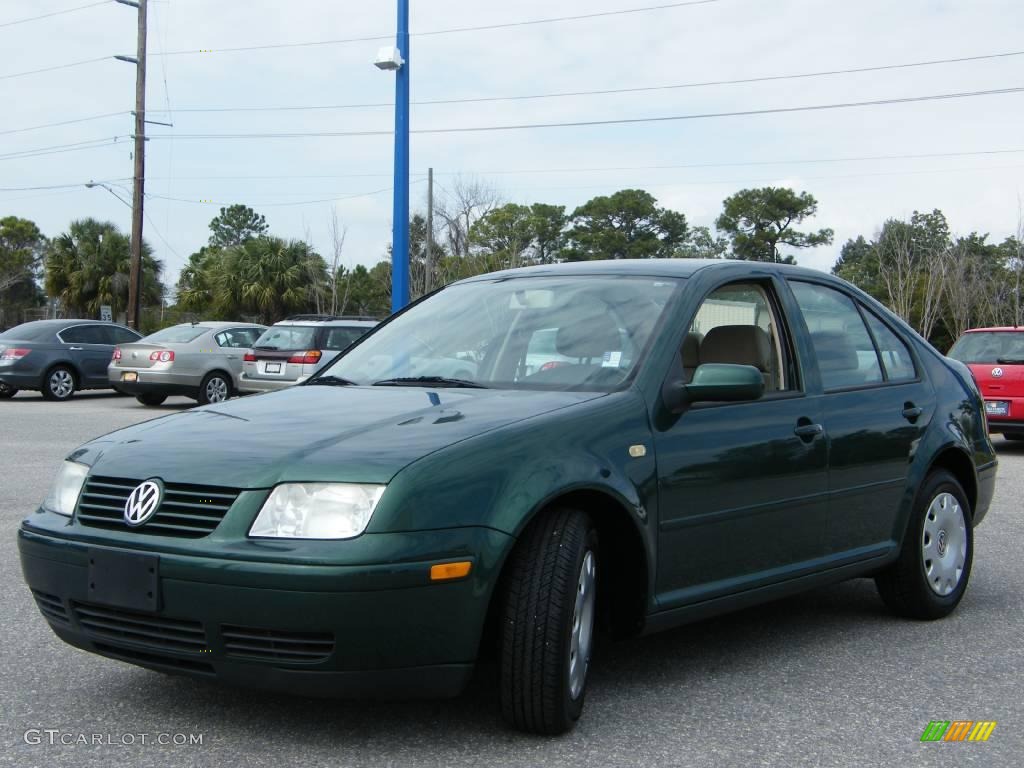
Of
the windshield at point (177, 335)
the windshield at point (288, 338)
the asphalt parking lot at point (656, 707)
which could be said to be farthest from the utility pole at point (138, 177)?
the asphalt parking lot at point (656, 707)

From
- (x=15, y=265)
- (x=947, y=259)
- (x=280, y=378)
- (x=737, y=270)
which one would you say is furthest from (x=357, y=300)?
(x=737, y=270)

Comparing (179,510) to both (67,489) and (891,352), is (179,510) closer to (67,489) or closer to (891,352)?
(67,489)

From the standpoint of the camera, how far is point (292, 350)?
57.7ft

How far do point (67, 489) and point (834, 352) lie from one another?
10.1ft

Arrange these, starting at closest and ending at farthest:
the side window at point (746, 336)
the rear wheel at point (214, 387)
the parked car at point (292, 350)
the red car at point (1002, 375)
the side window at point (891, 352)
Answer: the side window at point (746, 336) → the side window at point (891, 352) → the red car at point (1002, 375) → the parked car at point (292, 350) → the rear wheel at point (214, 387)

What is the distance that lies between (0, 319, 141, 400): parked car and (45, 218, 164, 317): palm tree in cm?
2405

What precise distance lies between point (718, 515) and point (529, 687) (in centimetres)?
107

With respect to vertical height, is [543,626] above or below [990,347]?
below

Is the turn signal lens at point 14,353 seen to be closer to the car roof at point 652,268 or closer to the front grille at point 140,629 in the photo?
the car roof at point 652,268

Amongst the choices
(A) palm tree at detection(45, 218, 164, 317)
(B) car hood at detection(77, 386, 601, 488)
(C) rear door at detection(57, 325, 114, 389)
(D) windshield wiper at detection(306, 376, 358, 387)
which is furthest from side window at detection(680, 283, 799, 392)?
(A) palm tree at detection(45, 218, 164, 317)

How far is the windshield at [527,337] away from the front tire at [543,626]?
72 centimetres

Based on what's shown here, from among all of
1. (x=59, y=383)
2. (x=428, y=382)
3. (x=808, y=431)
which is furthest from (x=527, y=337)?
(x=59, y=383)

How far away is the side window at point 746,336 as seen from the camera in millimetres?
4664

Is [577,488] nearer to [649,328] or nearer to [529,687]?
[529,687]
